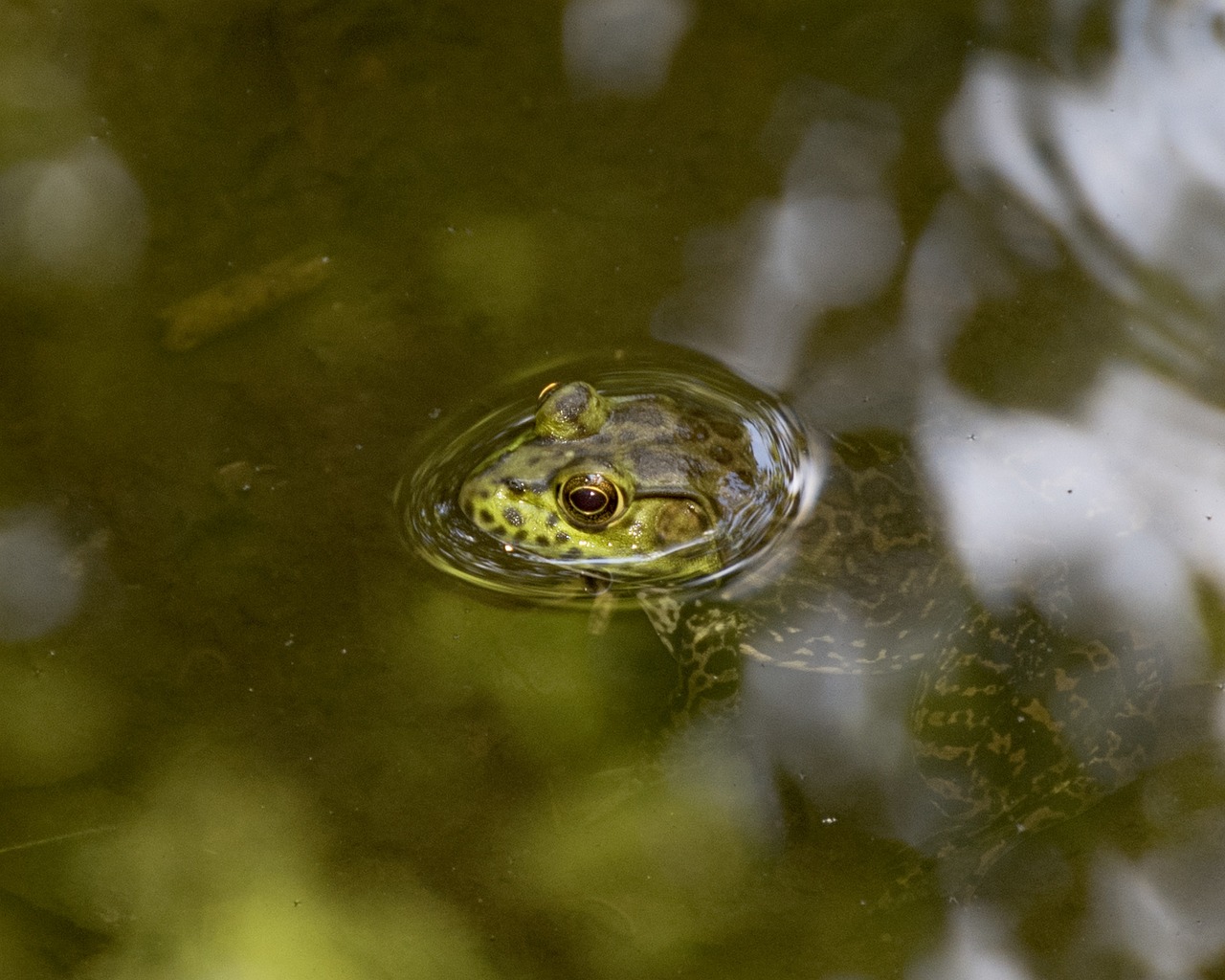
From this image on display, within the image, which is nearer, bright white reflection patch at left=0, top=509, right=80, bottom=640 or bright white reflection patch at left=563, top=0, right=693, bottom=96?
bright white reflection patch at left=0, top=509, right=80, bottom=640

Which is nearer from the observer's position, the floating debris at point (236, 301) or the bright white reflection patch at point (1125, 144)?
the floating debris at point (236, 301)

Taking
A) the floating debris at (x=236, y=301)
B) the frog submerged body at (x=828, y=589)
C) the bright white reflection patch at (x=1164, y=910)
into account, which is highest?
the floating debris at (x=236, y=301)

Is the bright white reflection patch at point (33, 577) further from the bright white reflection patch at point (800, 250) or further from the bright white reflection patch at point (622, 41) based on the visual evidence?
the bright white reflection patch at point (622, 41)

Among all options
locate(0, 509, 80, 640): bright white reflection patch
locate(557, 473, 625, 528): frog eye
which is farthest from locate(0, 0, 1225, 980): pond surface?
locate(557, 473, 625, 528): frog eye

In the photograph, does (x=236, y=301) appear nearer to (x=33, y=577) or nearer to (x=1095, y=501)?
(x=33, y=577)

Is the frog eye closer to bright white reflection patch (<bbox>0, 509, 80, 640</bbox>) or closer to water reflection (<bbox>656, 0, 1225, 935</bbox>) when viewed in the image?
water reflection (<bbox>656, 0, 1225, 935</bbox>)

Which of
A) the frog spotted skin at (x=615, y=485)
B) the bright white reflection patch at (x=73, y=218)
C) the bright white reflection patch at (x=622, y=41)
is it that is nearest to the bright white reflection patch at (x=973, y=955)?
the frog spotted skin at (x=615, y=485)

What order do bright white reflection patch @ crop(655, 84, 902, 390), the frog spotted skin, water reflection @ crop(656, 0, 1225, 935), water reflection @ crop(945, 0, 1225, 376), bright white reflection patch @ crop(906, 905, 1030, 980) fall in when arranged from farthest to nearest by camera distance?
water reflection @ crop(945, 0, 1225, 376), bright white reflection patch @ crop(655, 84, 902, 390), water reflection @ crop(656, 0, 1225, 935), the frog spotted skin, bright white reflection patch @ crop(906, 905, 1030, 980)

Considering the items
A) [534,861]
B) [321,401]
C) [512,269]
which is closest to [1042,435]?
[512,269]
